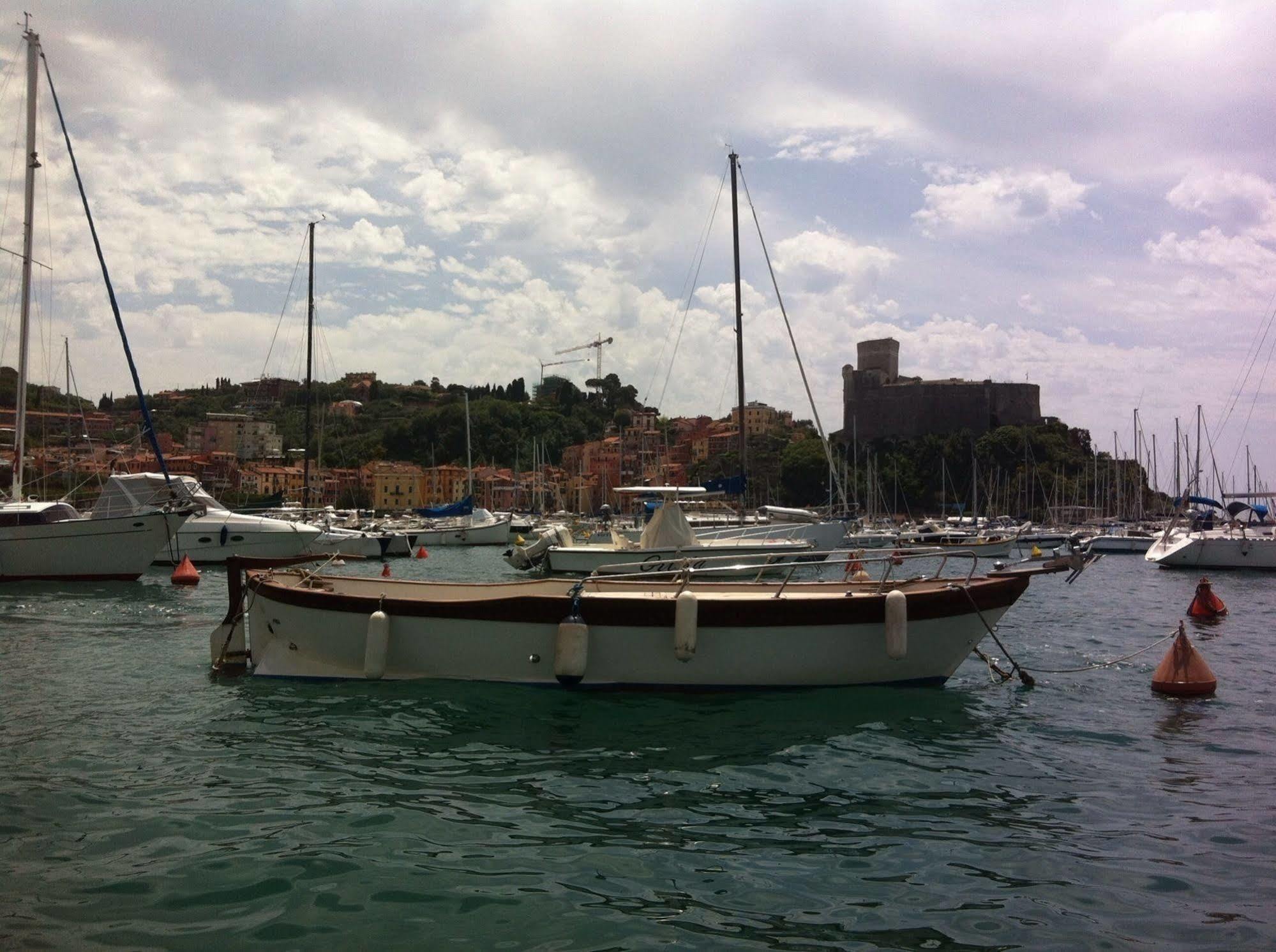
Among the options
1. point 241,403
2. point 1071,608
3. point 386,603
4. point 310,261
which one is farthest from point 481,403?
point 386,603

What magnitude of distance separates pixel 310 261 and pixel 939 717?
42253 mm

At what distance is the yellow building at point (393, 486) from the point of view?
440 ft

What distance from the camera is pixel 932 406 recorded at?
126 meters

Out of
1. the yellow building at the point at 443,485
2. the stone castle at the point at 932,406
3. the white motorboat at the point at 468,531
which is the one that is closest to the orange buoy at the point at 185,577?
the white motorboat at the point at 468,531

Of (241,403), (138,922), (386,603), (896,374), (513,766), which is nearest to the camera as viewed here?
(138,922)

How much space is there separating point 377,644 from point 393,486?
128957 mm

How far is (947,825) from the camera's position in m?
6.81

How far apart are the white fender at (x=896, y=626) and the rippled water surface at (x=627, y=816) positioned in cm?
61

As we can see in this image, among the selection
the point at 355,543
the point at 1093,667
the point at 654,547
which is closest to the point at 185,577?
the point at 654,547

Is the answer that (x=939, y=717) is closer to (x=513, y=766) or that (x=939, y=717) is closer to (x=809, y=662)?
(x=809, y=662)

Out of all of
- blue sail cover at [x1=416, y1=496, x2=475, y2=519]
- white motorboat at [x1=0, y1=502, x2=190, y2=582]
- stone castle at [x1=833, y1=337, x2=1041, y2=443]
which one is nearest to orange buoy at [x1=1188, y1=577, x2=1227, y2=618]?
white motorboat at [x1=0, y1=502, x2=190, y2=582]

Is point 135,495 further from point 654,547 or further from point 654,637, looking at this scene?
point 654,637

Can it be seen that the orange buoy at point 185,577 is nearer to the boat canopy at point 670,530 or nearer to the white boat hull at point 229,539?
the white boat hull at point 229,539

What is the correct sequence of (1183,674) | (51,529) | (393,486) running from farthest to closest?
(393,486)
(51,529)
(1183,674)
